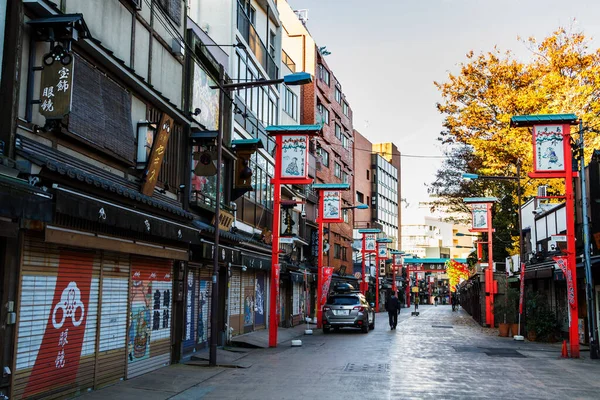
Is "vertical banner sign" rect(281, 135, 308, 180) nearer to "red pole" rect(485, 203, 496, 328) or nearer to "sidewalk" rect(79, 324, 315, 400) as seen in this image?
"sidewalk" rect(79, 324, 315, 400)

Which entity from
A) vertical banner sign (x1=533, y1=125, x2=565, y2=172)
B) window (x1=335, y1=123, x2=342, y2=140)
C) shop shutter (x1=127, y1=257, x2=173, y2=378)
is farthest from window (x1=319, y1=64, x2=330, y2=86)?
shop shutter (x1=127, y1=257, x2=173, y2=378)

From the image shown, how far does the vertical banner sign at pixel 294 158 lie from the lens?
71.8ft

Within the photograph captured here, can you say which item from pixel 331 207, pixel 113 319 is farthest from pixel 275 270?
pixel 331 207

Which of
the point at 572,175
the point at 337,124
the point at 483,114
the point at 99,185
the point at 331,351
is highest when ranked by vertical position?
the point at 337,124

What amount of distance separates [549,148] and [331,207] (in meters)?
16.1

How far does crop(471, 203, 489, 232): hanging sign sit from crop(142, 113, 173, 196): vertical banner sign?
24472 mm

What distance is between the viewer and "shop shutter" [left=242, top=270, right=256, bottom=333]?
79.1 feet

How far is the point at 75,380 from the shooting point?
1083cm

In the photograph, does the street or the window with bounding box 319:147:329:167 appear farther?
the window with bounding box 319:147:329:167

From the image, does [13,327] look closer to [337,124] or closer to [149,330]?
[149,330]

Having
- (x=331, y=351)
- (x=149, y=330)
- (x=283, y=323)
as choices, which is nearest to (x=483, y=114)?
(x=283, y=323)

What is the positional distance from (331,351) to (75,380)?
10.3 metres

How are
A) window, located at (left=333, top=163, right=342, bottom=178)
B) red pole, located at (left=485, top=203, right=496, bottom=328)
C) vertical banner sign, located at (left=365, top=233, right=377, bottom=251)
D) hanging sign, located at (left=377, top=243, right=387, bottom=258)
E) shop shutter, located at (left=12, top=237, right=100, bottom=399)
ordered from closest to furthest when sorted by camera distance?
shop shutter, located at (left=12, top=237, right=100, bottom=399) < red pole, located at (left=485, top=203, right=496, bottom=328) < vertical banner sign, located at (left=365, top=233, right=377, bottom=251) < window, located at (left=333, top=163, right=342, bottom=178) < hanging sign, located at (left=377, top=243, right=387, bottom=258)

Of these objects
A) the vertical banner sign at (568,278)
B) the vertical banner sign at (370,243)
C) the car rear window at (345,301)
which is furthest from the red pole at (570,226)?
the vertical banner sign at (370,243)
